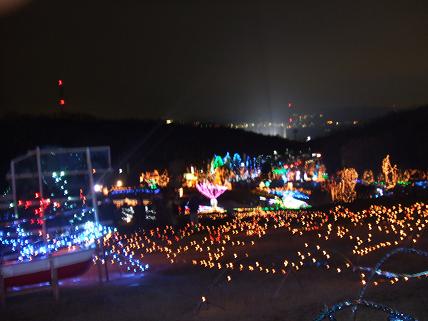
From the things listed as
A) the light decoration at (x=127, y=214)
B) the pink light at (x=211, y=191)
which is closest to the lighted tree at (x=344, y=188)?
the pink light at (x=211, y=191)

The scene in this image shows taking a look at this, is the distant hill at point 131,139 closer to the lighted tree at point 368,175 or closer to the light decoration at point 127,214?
the light decoration at point 127,214

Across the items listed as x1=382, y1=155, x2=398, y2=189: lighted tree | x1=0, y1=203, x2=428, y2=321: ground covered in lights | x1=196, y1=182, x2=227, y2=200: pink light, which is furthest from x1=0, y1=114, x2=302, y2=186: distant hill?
x1=0, y1=203, x2=428, y2=321: ground covered in lights

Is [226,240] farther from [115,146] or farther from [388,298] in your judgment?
[115,146]

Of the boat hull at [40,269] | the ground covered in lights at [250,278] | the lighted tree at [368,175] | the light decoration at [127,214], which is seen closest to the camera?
the ground covered in lights at [250,278]

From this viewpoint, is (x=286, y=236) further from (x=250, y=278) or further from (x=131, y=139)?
(x=131, y=139)

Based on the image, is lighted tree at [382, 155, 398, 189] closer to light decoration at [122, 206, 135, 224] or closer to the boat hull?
light decoration at [122, 206, 135, 224]

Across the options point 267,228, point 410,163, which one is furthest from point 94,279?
point 410,163
